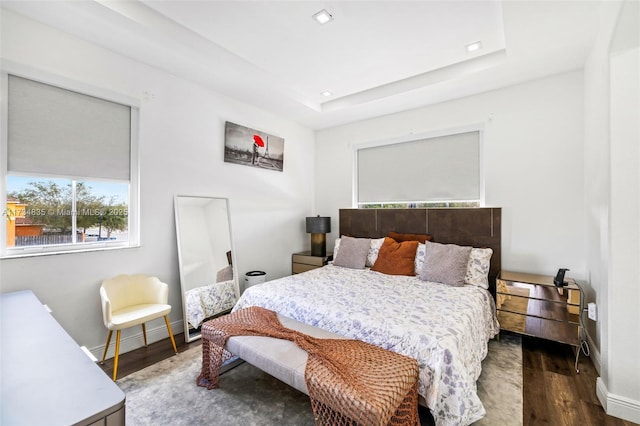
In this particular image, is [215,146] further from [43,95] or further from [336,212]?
[336,212]

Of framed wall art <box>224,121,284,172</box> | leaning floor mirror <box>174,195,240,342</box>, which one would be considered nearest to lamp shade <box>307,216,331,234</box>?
framed wall art <box>224,121,284,172</box>

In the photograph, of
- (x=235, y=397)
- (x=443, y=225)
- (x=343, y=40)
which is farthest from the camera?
(x=443, y=225)

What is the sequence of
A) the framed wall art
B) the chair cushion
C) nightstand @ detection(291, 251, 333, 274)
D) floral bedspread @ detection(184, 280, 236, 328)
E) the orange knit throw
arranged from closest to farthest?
the orange knit throw < the chair cushion < floral bedspread @ detection(184, 280, 236, 328) < the framed wall art < nightstand @ detection(291, 251, 333, 274)

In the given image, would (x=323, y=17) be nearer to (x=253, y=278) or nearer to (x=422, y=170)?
(x=422, y=170)

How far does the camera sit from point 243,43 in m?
2.59

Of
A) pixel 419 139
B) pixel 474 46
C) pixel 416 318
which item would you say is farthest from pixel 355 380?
pixel 419 139

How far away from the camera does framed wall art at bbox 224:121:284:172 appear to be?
11.7ft

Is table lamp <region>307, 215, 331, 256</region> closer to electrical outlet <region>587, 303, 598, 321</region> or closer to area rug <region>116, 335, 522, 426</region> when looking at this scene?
area rug <region>116, 335, 522, 426</region>

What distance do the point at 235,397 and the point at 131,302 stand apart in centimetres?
138

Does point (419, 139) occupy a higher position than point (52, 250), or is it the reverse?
point (419, 139)

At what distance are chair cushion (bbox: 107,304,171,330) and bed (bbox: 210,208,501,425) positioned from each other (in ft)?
2.34

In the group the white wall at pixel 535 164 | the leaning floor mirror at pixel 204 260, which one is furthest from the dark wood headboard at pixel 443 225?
the leaning floor mirror at pixel 204 260

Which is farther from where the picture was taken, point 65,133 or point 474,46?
point 474,46

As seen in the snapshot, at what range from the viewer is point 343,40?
2537 mm
